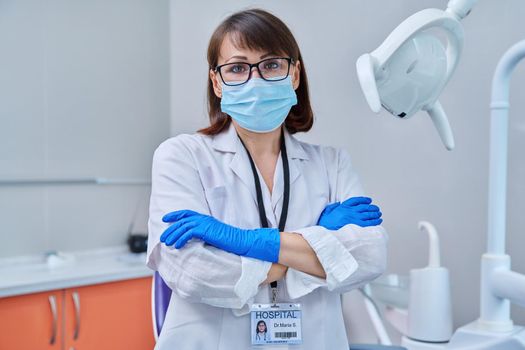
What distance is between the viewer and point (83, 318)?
7.96 ft

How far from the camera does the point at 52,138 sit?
2748 millimetres

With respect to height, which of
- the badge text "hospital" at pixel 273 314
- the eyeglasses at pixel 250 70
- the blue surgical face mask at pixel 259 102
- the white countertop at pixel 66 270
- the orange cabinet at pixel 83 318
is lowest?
the orange cabinet at pixel 83 318

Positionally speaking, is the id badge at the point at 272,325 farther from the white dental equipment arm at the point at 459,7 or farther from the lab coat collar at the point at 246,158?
the white dental equipment arm at the point at 459,7

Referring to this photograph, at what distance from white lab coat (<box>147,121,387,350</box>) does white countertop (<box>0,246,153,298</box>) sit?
48.2 inches

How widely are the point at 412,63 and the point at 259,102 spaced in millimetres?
385

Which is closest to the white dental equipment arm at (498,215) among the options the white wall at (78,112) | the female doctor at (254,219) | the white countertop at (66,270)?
the female doctor at (254,219)

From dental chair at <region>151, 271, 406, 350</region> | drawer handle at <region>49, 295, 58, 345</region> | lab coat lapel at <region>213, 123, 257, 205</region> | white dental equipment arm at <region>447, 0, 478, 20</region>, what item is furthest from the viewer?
drawer handle at <region>49, 295, 58, 345</region>

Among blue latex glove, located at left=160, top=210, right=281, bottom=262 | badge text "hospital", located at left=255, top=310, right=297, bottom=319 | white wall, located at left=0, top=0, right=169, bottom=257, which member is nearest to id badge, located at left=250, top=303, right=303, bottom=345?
badge text "hospital", located at left=255, top=310, right=297, bottom=319

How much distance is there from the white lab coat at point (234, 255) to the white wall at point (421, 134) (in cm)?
92

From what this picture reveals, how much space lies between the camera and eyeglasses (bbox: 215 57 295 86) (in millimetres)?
1270

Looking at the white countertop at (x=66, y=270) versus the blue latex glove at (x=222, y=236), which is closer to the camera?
the blue latex glove at (x=222, y=236)

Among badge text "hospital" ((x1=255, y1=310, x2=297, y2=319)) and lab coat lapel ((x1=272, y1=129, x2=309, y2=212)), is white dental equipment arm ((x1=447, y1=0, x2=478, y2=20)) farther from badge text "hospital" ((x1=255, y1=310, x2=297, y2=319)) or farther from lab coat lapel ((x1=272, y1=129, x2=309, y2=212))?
badge text "hospital" ((x1=255, y1=310, x2=297, y2=319))

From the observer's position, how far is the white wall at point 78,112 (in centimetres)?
262

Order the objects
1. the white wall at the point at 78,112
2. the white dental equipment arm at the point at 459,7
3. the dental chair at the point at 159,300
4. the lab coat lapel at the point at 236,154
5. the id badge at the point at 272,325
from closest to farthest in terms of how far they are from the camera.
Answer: the white dental equipment arm at the point at 459,7
the id badge at the point at 272,325
the lab coat lapel at the point at 236,154
the dental chair at the point at 159,300
the white wall at the point at 78,112
